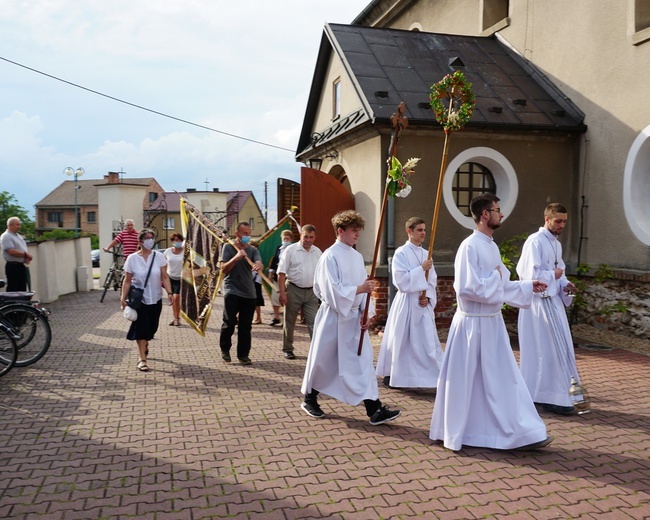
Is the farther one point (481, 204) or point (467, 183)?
point (467, 183)

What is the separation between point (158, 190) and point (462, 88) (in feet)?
223

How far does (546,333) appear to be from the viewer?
20.8ft

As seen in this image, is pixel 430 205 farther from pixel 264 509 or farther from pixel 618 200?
pixel 264 509

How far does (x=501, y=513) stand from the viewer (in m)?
3.86

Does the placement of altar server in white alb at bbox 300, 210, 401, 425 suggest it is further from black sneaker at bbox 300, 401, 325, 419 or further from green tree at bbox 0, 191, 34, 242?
green tree at bbox 0, 191, 34, 242

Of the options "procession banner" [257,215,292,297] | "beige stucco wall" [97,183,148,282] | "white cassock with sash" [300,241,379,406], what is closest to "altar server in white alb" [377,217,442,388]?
"white cassock with sash" [300,241,379,406]

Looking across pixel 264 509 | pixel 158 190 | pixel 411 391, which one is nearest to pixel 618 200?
pixel 411 391

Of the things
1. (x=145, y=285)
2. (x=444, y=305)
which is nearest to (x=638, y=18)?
(x=444, y=305)

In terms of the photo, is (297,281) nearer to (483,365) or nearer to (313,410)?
(313,410)

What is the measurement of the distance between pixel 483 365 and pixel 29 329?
257 inches

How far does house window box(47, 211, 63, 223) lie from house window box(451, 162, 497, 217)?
2706 inches

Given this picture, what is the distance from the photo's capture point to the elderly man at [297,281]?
28.4ft

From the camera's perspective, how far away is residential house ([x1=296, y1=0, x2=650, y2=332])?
10.1 metres

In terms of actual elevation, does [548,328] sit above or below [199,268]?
below
